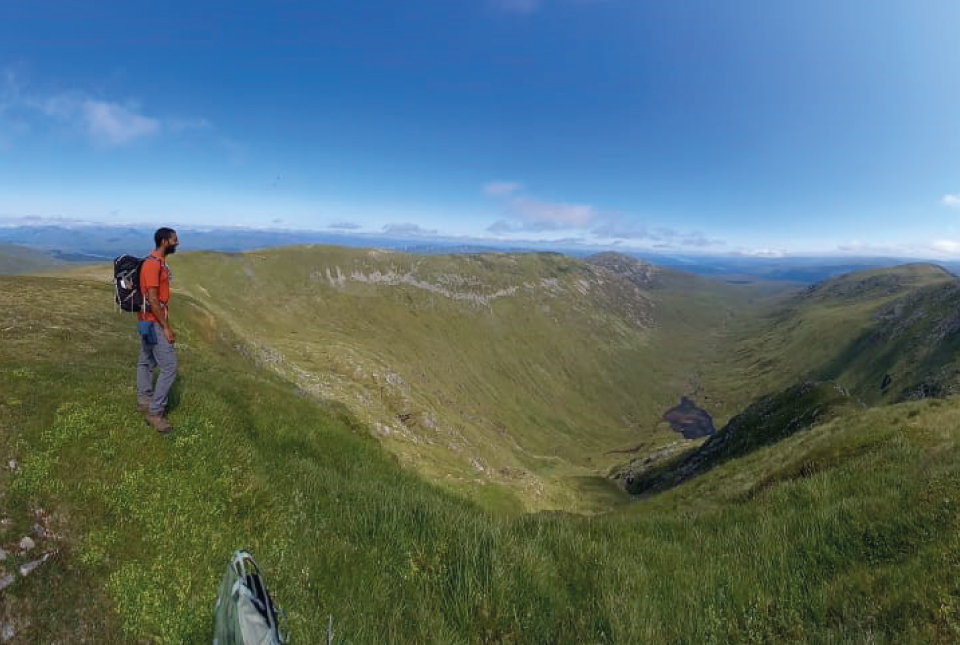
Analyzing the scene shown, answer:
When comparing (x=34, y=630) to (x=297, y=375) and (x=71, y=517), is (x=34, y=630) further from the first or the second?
(x=297, y=375)

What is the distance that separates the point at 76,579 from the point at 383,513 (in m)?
5.44

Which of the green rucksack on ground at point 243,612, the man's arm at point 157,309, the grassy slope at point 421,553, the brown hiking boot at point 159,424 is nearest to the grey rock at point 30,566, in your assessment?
the grassy slope at point 421,553

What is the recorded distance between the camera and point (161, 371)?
12641mm

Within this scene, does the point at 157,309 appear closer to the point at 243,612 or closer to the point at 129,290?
the point at 129,290

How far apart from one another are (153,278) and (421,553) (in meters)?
11.3

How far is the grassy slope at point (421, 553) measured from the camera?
18.4 feet

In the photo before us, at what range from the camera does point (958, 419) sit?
74.8 feet

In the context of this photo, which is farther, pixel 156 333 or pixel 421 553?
pixel 156 333

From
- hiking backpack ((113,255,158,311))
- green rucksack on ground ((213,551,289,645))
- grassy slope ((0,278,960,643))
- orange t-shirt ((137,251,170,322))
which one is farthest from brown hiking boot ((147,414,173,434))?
green rucksack on ground ((213,551,289,645))

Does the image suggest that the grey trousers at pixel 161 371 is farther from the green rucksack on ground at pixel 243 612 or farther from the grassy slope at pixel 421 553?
the green rucksack on ground at pixel 243 612

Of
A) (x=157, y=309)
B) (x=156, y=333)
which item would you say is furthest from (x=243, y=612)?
(x=156, y=333)

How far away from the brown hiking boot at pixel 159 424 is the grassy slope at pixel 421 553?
1.13 feet

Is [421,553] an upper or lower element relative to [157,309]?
lower

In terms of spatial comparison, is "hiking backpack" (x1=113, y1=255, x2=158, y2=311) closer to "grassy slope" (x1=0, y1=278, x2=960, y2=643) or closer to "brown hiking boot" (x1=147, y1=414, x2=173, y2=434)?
"grassy slope" (x1=0, y1=278, x2=960, y2=643)
